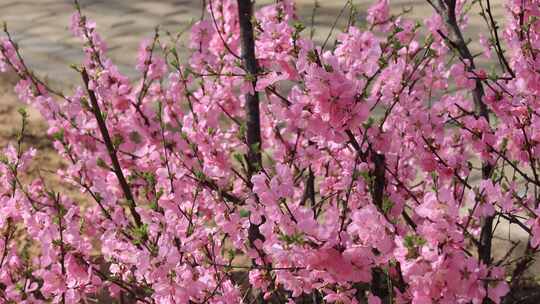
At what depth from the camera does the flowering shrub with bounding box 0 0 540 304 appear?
1.70m

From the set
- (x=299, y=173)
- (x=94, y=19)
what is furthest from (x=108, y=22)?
(x=299, y=173)

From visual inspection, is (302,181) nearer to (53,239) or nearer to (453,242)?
(53,239)

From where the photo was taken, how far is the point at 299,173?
115 inches

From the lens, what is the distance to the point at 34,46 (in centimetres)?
720

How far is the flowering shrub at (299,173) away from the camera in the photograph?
1.70 m

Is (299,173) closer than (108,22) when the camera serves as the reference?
Yes

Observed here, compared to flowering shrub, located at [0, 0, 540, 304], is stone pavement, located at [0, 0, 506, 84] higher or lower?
higher

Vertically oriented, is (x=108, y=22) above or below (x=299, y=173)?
above

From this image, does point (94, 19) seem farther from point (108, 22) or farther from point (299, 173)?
point (299, 173)

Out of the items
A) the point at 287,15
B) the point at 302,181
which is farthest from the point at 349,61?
the point at 302,181

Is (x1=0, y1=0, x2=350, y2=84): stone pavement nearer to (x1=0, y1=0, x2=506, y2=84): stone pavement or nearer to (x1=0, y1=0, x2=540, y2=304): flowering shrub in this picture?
(x1=0, y1=0, x2=506, y2=84): stone pavement

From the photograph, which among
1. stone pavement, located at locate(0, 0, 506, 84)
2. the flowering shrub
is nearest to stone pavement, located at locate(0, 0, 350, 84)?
stone pavement, located at locate(0, 0, 506, 84)

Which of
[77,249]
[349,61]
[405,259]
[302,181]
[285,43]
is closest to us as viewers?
[405,259]

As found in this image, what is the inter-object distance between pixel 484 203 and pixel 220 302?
0.88 m
